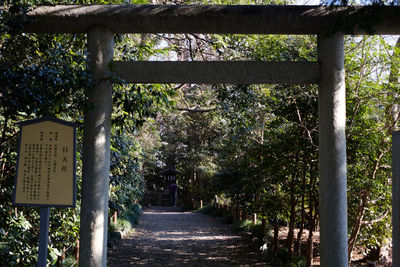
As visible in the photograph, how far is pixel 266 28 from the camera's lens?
3.85 metres

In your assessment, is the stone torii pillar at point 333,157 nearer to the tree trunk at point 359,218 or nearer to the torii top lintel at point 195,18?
the torii top lintel at point 195,18

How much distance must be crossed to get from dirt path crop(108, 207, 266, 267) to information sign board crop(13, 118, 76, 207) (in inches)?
188

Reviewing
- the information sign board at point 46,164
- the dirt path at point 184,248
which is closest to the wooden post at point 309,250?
the dirt path at point 184,248

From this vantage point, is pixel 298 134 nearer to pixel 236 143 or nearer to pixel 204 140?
pixel 236 143

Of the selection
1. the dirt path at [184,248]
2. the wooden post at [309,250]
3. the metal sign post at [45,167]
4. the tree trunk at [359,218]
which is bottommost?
the dirt path at [184,248]

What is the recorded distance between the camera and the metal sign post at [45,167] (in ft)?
11.3

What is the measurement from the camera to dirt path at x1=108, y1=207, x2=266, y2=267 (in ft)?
26.3

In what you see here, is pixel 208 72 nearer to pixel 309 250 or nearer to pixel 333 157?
pixel 333 157

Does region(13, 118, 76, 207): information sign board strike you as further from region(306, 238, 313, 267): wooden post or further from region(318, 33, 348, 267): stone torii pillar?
region(306, 238, 313, 267): wooden post

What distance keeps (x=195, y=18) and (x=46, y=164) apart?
7.15 feet

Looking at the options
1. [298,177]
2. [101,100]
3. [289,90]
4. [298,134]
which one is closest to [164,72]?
[101,100]

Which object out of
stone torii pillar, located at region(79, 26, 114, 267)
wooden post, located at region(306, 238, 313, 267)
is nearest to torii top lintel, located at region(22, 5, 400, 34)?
stone torii pillar, located at region(79, 26, 114, 267)

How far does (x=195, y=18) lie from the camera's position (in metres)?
3.79

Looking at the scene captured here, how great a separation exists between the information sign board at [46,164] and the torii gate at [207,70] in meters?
0.30
